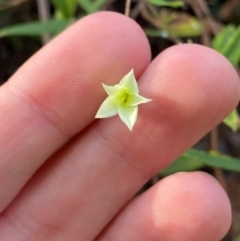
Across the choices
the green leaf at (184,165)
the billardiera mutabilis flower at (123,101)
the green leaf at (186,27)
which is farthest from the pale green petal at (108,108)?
the green leaf at (186,27)

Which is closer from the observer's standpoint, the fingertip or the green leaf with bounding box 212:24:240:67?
the fingertip

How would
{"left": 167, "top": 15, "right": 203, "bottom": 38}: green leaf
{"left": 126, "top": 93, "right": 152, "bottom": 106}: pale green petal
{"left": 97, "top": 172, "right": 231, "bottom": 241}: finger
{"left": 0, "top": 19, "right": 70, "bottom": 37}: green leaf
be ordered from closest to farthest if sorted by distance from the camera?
{"left": 126, "top": 93, "right": 152, "bottom": 106}: pale green petal < {"left": 97, "top": 172, "right": 231, "bottom": 241}: finger < {"left": 0, "top": 19, "right": 70, "bottom": 37}: green leaf < {"left": 167, "top": 15, "right": 203, "bottom": 38}: green leaf

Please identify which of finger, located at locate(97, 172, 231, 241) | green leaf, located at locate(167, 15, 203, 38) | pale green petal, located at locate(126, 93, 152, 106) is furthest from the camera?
green leaf, located at locate(167, 15, 203, 38)

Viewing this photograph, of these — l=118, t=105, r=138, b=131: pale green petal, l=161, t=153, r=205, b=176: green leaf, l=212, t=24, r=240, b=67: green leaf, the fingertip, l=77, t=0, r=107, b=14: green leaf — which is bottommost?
l=161, t=153, r=205, b=176: green leaf

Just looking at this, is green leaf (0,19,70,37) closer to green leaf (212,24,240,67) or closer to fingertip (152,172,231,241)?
green leaf (212,24,240,67)

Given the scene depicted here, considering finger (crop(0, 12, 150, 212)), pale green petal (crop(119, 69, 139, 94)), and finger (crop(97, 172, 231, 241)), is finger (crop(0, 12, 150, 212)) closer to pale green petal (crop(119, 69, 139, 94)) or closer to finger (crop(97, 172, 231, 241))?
pale green petal (crop(119, 69, 139, 94))

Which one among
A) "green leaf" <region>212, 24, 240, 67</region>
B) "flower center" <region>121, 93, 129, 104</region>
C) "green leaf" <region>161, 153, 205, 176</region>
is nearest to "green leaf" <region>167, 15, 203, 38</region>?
"green leaf" <region>212, 24, 240, 67</region>

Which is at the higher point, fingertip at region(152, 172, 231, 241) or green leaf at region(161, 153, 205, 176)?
fingertip at region(152, 172, 231, 241)

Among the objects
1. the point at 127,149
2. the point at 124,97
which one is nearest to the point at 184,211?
the point at 127,149
